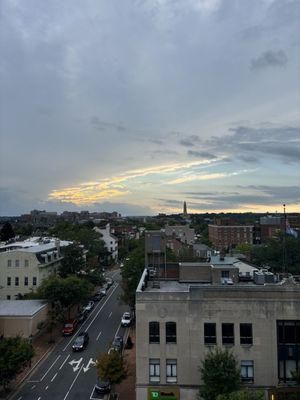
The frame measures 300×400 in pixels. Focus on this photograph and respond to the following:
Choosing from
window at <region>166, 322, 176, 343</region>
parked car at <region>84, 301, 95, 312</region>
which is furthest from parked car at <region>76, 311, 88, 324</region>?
window at <region>166, 322, 176, 343</region>

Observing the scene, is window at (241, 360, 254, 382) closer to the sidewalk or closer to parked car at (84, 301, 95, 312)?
the sidewalk

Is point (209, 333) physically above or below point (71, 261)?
below

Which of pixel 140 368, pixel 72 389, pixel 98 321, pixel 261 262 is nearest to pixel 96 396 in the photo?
pixel 72 389

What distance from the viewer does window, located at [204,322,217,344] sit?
3209 cm

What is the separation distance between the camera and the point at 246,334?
3192cm

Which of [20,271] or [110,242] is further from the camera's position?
[110,242]

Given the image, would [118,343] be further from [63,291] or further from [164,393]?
[164,393]

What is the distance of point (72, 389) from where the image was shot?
126 feet

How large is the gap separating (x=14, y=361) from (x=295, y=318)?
25.0 m

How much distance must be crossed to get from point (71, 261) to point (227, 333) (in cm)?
4931

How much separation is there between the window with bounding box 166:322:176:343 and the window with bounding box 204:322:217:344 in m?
2.51

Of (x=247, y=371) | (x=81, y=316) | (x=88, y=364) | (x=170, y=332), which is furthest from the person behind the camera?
(x=81, y=316)

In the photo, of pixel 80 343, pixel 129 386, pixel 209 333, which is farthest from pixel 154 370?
pixel 80 343

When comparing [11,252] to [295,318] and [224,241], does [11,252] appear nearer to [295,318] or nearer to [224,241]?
[295,318]
